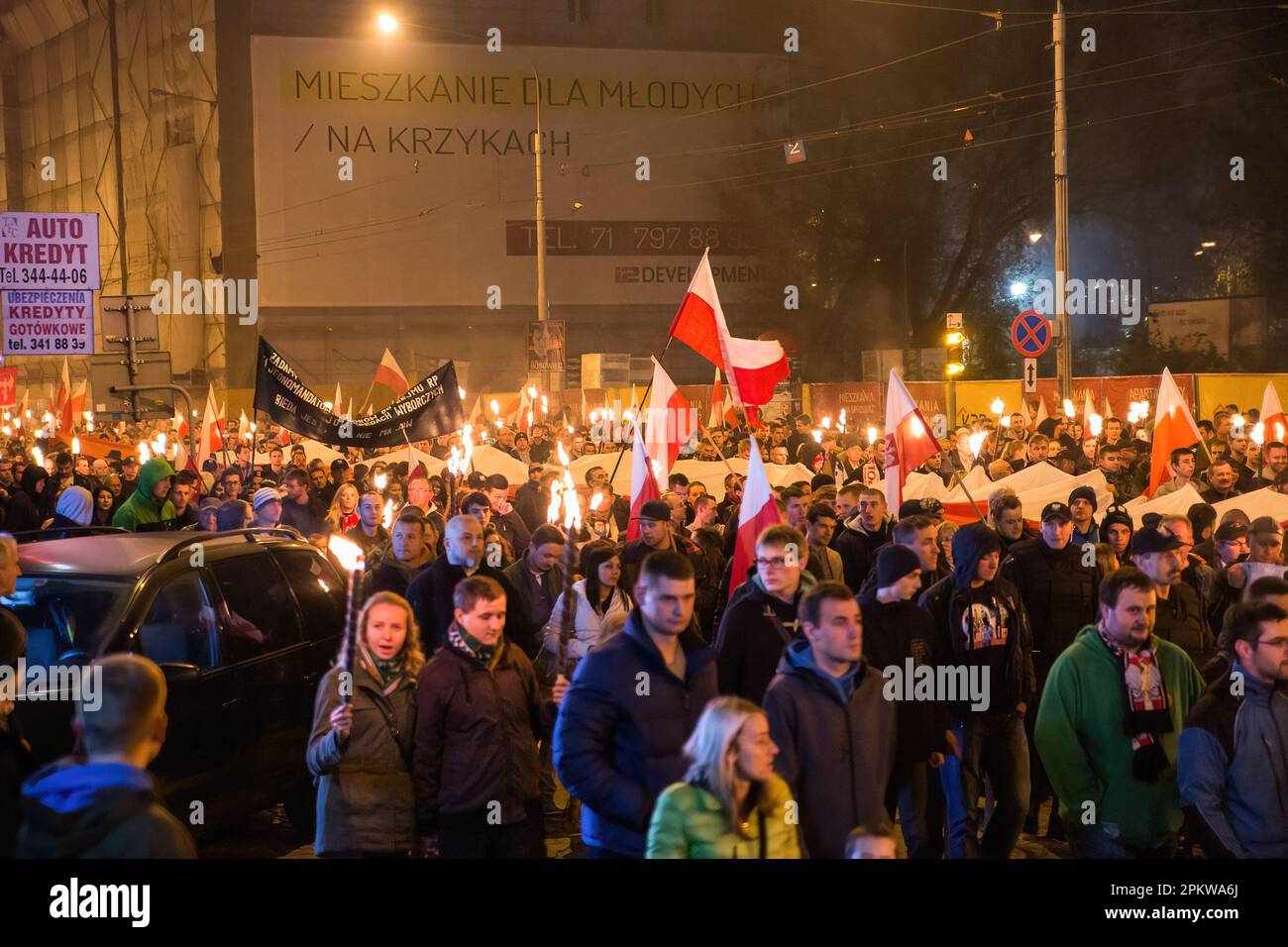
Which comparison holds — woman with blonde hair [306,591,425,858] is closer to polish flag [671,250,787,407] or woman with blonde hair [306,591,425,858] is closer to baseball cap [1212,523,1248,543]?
baseball cap [1212,523,1248,543]

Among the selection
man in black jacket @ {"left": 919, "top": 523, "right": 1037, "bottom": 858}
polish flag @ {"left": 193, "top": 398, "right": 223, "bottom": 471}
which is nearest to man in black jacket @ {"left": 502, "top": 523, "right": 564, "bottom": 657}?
man in black jacket @ {"left": 919, "top": 523, "right": 1037, "bottom": 858}

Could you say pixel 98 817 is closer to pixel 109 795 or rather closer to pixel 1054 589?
pixel 109 795

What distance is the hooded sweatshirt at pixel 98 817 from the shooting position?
365 centimetres

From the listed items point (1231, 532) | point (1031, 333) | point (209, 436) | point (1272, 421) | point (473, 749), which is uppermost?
point (1031, 333)

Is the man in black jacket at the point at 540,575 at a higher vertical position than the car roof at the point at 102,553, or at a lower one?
lower

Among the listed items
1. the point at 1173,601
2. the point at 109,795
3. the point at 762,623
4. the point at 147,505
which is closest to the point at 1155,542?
the point at 1173,601

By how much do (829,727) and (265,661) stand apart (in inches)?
134

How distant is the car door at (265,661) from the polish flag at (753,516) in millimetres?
2708

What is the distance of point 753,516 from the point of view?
8672mm

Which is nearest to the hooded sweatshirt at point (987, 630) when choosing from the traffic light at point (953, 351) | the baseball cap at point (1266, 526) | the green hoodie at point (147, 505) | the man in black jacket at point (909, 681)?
the man in black jacket at point (909, 681)

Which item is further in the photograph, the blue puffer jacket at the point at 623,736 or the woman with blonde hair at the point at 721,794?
the blue puffer jacket at the point at 623,736

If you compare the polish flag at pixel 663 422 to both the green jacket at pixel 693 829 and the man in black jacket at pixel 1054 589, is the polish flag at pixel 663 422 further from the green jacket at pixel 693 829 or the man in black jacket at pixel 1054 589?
the green jacket at pixel 693 829
